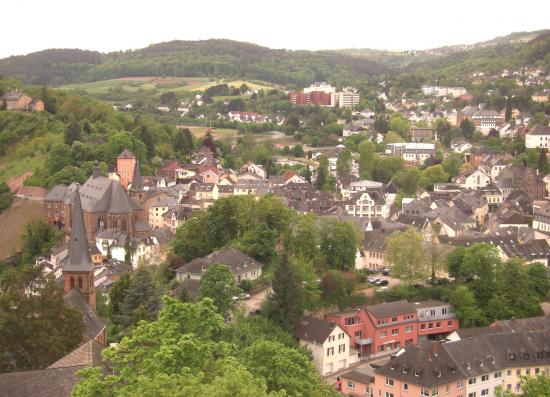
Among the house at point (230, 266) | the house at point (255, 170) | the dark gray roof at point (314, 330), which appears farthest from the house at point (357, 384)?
the house at point (255, 170)

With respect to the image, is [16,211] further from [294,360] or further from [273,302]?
[294,360]

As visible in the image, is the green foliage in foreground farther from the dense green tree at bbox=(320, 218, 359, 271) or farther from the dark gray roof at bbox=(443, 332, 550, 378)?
the dense green tree at bbox=(320, 218, 359, 271)

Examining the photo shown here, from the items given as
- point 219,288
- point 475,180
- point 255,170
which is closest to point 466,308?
point 219,288

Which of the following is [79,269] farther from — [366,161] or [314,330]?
[366,161]

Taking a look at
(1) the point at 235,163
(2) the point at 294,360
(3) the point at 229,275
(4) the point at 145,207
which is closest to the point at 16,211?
(4) the point at 145,207

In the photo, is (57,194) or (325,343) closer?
(325,343)

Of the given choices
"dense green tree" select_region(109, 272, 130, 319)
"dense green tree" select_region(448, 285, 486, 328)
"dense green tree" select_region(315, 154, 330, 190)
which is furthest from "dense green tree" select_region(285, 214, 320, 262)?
"dense green tree" select_region(315, 154, 330, 190)

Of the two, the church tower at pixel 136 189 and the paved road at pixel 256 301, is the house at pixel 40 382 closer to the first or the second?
the paved road at pixel 256 301
